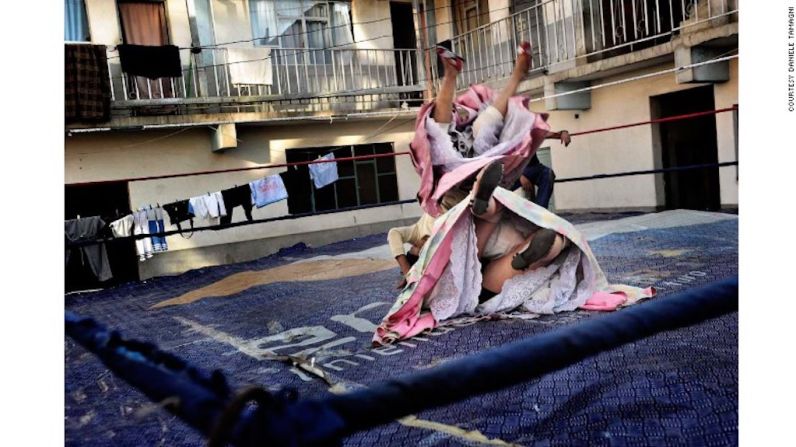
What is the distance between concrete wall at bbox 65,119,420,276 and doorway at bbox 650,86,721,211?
1.99m

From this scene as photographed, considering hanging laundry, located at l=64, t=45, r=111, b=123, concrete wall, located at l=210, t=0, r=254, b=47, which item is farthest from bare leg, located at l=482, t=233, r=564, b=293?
concrete wall, located at l=210, t=0, r=254, b=47

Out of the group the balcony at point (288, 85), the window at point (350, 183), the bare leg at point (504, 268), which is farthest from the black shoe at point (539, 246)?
the window at point (350, 183)

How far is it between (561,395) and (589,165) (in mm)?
2877

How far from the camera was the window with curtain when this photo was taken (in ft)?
7.69

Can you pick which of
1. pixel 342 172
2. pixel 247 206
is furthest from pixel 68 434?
pixel 342 172

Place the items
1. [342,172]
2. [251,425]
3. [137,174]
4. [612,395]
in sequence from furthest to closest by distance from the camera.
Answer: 1. [342,172]
2. [137,174]
3. [612,395]
4. [251,425]

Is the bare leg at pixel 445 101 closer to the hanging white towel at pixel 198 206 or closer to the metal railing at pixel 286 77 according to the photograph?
the hanging white towel at pixel 198 206

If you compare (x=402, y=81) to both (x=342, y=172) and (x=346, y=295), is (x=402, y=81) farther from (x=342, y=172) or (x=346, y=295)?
(x=346, y=295)

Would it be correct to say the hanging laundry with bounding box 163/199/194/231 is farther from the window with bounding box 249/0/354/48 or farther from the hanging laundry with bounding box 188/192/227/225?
the window with bounding box 249/0/354/48

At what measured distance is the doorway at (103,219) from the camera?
2770mm

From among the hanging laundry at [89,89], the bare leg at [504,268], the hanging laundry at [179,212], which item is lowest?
the bare leg at [504,268]

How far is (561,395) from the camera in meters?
0.81

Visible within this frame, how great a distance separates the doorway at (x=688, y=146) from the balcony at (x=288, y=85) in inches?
63.6

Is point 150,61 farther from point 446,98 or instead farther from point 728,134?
point 728,134
